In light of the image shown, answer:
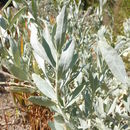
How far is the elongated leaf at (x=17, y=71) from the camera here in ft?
1.61

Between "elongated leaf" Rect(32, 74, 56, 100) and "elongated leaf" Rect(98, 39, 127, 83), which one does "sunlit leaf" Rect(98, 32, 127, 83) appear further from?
"elongated leaf" Rect(32, 74, 56, 100)

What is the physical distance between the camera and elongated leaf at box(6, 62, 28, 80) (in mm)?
489

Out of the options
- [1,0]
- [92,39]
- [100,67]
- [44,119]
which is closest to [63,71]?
[100,67]

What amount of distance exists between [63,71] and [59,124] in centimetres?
14

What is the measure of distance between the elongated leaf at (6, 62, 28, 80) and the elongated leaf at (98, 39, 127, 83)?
159 millimetres

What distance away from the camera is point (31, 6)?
72 centimetres

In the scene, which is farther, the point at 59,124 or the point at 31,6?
the point at 31,6

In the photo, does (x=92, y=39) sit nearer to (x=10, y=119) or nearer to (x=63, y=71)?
(x=63, y=71)

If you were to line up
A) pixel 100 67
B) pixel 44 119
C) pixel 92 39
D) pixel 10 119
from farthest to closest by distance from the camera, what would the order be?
pixel 10 119
pixel 44 119
pixel 92 39
pixel 100 67

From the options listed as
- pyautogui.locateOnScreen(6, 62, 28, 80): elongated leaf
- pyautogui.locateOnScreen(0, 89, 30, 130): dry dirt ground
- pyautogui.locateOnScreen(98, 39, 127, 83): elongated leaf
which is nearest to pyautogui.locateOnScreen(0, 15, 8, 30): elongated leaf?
pyautogui.locateOnScreen(6, 62, 28, 80): elongated leaf

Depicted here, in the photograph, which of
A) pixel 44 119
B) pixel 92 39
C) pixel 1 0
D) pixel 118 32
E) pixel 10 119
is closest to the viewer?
pixel 92 39

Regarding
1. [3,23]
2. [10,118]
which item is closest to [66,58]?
[3,23]

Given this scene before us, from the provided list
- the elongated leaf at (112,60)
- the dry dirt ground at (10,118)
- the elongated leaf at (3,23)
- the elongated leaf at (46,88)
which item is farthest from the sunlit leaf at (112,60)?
the dry dirt ground at (10,118)

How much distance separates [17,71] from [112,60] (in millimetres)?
173
